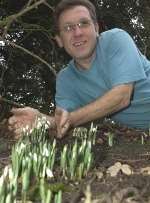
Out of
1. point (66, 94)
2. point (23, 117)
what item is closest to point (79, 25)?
point (66, 94)

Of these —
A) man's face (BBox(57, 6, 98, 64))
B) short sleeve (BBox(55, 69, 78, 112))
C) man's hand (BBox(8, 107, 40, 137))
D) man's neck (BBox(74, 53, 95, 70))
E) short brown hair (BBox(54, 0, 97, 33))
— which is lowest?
man's hand (BBox(8, 107, 40, 137))

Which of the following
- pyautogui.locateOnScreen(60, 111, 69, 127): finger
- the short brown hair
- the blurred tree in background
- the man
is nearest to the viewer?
pyautogui.locateOnScreen(60, 111, 69, 127): finger

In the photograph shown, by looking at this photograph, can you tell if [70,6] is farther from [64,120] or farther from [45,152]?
[45,152]

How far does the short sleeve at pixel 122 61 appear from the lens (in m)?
3.65

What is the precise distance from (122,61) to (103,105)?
0.34 m

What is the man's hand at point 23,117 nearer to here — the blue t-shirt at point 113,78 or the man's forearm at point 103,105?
the man's forearm at point 103,105

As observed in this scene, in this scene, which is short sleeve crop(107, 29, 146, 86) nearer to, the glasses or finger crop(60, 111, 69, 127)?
the glasses

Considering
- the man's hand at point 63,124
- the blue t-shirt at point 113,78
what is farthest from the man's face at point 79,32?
the man's hand at point 63,124

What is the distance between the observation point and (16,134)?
12.8 ft

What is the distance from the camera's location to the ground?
6.34ft

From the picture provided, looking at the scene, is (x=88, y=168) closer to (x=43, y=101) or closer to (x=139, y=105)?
(x=139, y=105)

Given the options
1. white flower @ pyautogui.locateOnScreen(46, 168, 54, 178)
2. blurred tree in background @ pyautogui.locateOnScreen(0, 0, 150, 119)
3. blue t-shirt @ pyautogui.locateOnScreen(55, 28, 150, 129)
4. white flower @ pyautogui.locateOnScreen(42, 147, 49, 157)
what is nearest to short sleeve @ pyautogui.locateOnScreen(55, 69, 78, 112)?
blue t-shirt @ pyautogui.locateOnScreen(55, 28, 150, 129)

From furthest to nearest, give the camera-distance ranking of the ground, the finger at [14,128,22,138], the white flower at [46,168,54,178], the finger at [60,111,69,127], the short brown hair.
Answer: the short brown hair
the finger at [14,128,22,138]
the finger at [60,111,69,127]
the white flower at [46,168,54,178]
the ground

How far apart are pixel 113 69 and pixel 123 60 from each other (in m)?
0.09
